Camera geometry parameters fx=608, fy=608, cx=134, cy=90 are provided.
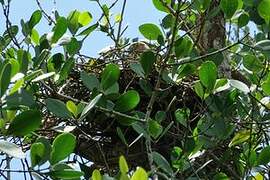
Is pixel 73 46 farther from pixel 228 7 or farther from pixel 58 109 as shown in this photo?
pixel 228 7

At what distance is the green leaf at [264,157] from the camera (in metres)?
1.46

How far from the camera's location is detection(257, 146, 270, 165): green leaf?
1457 millimetres

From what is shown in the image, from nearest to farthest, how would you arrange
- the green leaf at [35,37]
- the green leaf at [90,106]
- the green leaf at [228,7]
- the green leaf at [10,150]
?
the green leaf at [10,150] → the green leaf at [90,106] → the green leaf at [228,7] → the green leaf at [35,37]

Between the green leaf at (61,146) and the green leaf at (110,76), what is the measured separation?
0.28 metres

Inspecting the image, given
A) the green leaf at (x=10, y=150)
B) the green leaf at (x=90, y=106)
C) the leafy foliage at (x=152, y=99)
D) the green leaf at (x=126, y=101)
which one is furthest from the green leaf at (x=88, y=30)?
the green leaf at (x=10, y=150)

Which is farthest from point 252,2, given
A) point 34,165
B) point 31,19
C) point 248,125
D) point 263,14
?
point 34,165

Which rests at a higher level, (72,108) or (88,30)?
(88,30)

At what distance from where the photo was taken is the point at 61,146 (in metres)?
1.17

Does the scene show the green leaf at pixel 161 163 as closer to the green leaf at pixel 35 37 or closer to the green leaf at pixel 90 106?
the green leaf at pixel 90 106

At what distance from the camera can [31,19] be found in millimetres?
1651

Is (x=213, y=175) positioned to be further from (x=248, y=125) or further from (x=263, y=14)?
(x=263, y=14)

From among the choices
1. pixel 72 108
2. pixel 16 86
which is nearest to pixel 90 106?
pixel 72 108

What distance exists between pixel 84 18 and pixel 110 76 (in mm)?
395

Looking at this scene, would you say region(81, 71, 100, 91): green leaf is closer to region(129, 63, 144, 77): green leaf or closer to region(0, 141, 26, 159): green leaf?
region(129, 63, 144, 77): green leaf
